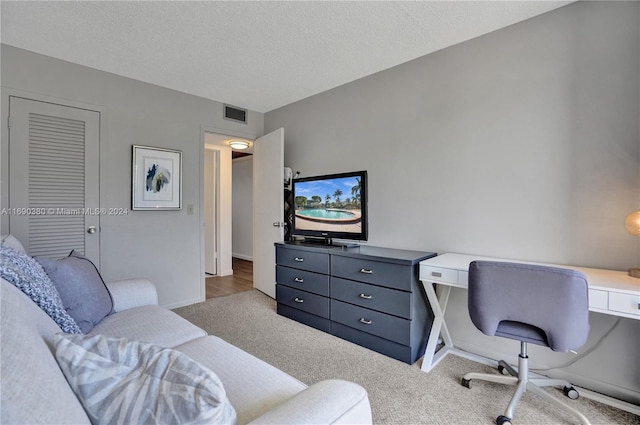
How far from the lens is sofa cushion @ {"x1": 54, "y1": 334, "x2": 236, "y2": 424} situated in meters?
0.63

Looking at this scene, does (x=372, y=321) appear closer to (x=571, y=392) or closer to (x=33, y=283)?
(x=571, y=392)

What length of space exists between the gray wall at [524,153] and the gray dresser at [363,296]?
471 millimetres

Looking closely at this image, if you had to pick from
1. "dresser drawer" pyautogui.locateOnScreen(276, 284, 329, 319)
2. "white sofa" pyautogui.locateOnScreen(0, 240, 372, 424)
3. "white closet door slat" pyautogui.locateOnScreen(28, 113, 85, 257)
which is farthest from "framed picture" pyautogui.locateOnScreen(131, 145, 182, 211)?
"white sofa" pyautogui.locateOnScreen(0, 240, 372, 424)

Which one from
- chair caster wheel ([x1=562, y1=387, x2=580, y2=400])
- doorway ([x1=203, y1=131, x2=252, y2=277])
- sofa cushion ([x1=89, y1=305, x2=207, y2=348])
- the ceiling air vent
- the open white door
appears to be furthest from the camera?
doorway ([x1=203, y1=131, x2=252, y2=277])

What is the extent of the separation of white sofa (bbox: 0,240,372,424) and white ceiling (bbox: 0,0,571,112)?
2029mm

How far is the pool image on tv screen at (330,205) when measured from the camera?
8.90ft

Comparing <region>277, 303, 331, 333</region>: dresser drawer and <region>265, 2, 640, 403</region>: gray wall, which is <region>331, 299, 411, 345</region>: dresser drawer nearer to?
<region>277, 303, 331, 333</region>: dresser drawer

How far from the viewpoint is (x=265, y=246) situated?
386cm

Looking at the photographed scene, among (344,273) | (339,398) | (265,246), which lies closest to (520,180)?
(344,273)

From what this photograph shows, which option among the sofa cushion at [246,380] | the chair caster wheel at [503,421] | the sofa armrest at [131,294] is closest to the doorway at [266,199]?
the sofa armrest at [131,294]

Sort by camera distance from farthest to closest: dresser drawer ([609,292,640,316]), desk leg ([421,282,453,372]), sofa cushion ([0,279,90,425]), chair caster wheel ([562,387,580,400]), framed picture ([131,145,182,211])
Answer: framed picture ([131,145,182,211]), desk leg ([421,282,453,372]), chair caster wheel ([562,387,580,400]), dresser drawer ([609,292,640,316]), sofa cushion ([0,279,90,425])

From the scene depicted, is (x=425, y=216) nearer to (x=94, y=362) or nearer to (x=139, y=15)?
(x=94, y=362)

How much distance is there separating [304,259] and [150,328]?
4.89ft

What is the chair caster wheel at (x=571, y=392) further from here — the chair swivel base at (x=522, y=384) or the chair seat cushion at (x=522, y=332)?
the chair seat cushion at (x=522, y=332)
